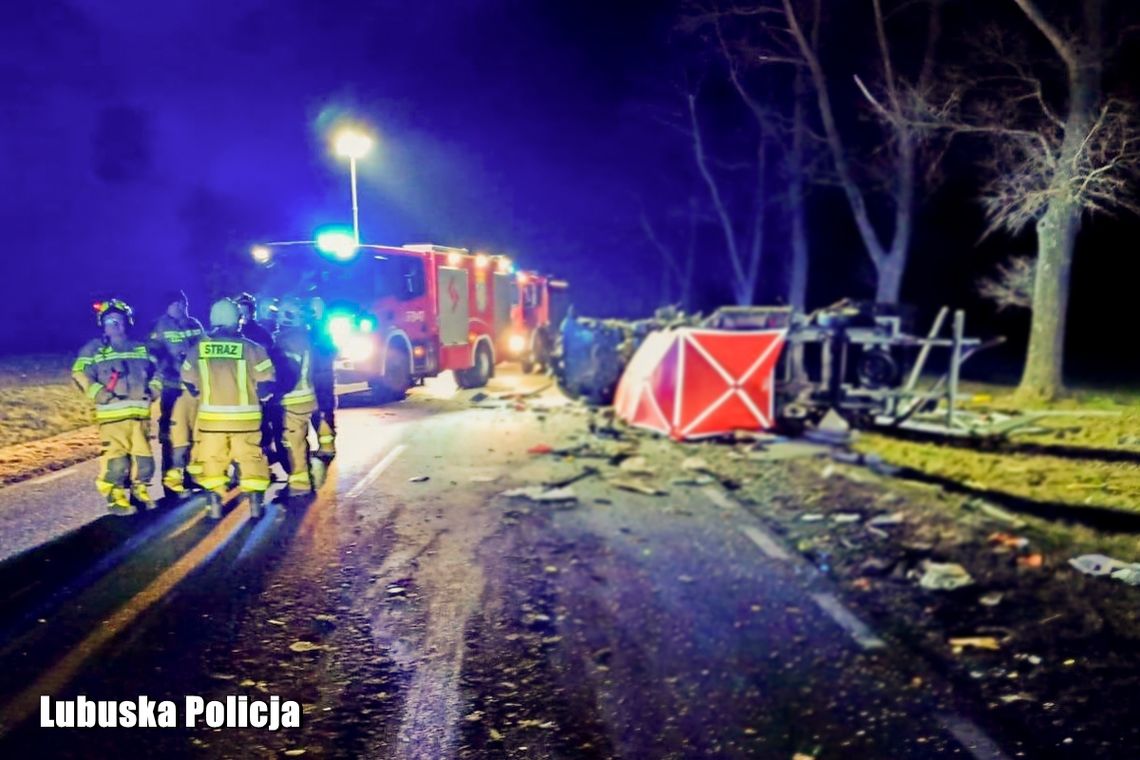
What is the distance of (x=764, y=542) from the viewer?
5.98 meters

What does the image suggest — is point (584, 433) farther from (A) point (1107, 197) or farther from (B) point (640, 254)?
(B) point (640, 254)

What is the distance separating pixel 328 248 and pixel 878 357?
838 centimetres

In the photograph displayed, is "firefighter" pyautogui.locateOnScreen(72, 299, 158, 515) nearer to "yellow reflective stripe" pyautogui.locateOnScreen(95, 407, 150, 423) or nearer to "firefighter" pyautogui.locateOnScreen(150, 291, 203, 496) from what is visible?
"yellow reflective stripe" pyautogui.locateOnScreen(95, 407, 150, 423)

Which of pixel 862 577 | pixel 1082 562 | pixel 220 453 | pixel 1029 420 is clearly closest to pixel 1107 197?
pixel 1029 420

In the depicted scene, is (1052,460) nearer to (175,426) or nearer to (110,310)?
(175,426)

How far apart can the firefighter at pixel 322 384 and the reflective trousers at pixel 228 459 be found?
1.33 metres

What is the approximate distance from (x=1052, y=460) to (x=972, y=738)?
20.9ft

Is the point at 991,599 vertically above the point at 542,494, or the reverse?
the point at 542,494

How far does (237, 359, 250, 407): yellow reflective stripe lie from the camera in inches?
240

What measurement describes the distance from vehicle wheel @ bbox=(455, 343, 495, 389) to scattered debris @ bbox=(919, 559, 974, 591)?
1155 cm

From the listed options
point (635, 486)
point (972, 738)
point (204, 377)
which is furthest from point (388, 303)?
point (972, 738)

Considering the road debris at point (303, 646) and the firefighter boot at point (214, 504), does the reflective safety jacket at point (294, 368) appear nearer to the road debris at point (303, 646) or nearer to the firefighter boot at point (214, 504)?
the firefighter boot at point (214, 504)

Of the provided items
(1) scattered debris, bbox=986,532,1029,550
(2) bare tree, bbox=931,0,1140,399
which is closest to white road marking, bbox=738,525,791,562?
(1) scattered debris, bbox=986,532,1029,550

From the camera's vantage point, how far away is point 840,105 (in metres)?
21.4
